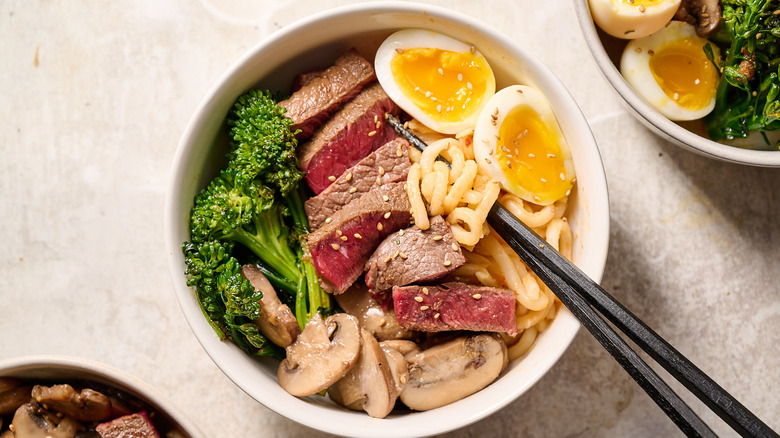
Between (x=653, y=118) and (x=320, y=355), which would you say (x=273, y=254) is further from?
(x=653, y=118)

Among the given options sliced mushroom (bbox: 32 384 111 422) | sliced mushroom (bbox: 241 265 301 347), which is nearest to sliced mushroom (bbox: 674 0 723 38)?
sliced mushroom (bbox: 241 265 301 347)

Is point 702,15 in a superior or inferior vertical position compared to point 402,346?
superior

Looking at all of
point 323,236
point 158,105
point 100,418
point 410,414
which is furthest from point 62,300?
point 410,414

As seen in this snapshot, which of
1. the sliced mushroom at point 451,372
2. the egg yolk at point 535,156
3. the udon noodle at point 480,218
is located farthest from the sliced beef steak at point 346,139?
the sliced mushroom at point 451,372

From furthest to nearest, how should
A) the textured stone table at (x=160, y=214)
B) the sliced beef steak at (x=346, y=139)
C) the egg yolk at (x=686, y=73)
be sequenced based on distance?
the textured stone table at (x=160, y=214)
the egg yolk at (x=686, y=73)
the sliced beef steak at (x=346, y=139)

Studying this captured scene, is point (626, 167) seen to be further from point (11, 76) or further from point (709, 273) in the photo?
point (11, 76)

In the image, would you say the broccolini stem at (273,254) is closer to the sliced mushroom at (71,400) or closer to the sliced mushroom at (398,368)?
the sliced mushroom at (398,368)

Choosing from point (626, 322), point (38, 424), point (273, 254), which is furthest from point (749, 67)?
point (38, 424)
